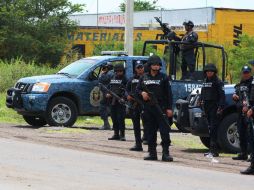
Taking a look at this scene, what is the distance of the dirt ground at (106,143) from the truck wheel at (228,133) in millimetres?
318

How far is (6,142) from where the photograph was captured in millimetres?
16250

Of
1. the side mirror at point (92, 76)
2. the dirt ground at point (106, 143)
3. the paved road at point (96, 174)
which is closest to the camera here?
the paved road at point (96, 174)

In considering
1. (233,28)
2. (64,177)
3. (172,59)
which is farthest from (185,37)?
(233,28)

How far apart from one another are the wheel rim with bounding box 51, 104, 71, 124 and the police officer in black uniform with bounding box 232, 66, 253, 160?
23.6 ft

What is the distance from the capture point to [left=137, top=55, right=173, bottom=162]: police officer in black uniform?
13961 mm

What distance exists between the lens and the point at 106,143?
17.2 m

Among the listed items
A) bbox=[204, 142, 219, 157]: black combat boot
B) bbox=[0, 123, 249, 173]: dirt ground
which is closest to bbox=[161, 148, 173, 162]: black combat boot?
bbox=[0, 123, 249, 173]: dirt ground

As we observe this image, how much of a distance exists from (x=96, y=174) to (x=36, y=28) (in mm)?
41241

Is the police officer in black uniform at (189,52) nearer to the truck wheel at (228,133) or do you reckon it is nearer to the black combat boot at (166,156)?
the truck wheel at (228,133)

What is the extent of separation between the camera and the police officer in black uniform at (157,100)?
1396 cm

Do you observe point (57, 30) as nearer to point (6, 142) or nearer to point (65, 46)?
point (65, 46)

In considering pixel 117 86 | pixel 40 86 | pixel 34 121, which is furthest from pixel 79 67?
pixel 117 86

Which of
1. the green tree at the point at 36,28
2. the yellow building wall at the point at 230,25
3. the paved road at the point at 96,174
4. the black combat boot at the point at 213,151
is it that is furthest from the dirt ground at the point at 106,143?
the yellow building wall at the point at 230,25

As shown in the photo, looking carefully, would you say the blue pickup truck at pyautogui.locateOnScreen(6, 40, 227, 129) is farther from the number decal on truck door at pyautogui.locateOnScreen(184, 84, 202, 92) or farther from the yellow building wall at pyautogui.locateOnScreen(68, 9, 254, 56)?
the yellow building wall at pyautogui.locateOnScreen(68, 9, 254, 56)
